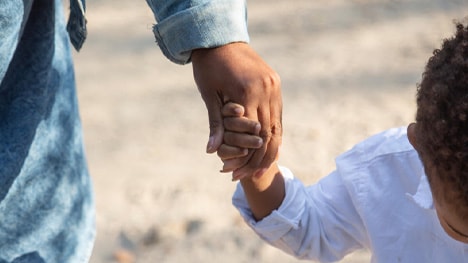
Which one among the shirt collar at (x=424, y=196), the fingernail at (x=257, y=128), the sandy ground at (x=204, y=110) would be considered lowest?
the sandy ground at (x=204, y=110)

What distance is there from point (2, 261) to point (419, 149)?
68cm

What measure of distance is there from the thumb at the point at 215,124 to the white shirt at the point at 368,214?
19cm

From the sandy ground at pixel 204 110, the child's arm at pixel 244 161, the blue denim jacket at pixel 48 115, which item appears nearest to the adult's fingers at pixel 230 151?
the child's arm at pixel 244 161

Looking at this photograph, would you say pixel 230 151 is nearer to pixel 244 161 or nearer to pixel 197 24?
pixel 244 161

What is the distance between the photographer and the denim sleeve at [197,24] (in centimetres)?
102

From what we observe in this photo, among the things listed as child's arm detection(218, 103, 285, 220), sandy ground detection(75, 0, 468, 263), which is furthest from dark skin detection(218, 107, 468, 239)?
sandy ground detection(75, 0, 468, 263)

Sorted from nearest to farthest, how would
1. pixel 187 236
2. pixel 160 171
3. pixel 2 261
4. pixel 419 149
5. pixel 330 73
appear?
1. pixel 419 149
2. pixel 2 261
3. pixel 187 236
4. pixel 160 171
5. pixel 330 73

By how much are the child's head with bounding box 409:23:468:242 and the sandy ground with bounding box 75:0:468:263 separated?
1061 millimetres

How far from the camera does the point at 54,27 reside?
48.3 inches

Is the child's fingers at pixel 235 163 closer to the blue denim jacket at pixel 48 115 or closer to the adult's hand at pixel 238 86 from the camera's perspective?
the adult's hand at pixel 238 86

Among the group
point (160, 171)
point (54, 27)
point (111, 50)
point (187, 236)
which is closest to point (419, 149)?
point (54, 27)

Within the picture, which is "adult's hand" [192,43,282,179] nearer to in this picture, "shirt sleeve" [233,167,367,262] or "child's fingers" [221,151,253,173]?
"child's fingers" [221,151,253,173]

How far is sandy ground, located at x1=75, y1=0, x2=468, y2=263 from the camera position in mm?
2084

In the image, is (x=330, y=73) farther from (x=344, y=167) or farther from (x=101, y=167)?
(x=344, y=167)
